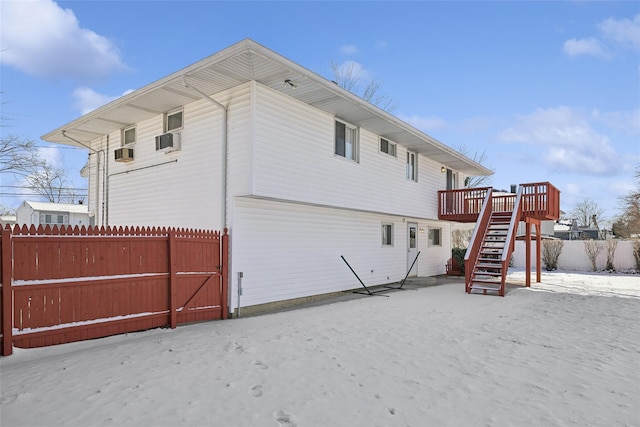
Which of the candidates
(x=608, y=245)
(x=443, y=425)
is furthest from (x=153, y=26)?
(x=608, y=245)

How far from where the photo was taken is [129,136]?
36.0 feet

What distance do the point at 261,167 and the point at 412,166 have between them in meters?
7.73

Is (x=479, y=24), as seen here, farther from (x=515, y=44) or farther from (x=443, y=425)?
(x=443, y=425)

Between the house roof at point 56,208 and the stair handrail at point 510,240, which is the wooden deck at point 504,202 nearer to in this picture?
the stair handrail at point 510,240

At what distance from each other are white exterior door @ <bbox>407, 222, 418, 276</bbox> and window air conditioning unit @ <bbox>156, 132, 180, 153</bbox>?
8.83m

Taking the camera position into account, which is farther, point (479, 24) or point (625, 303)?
point (479, 24)

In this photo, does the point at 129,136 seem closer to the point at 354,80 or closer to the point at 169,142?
the point at 169,142

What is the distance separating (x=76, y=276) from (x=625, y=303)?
479 inches

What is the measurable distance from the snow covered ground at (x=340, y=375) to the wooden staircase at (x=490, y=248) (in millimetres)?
3485

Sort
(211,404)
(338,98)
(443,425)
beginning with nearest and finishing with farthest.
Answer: (443,425) → (211,404) → (338,98)

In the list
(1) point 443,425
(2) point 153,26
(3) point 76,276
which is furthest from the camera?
(2) point 153,26

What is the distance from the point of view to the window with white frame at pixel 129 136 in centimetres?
1077

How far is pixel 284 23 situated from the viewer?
43.5 feet

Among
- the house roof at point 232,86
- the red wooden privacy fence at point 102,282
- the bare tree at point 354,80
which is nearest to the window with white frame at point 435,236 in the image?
the house roof at point 232,86
